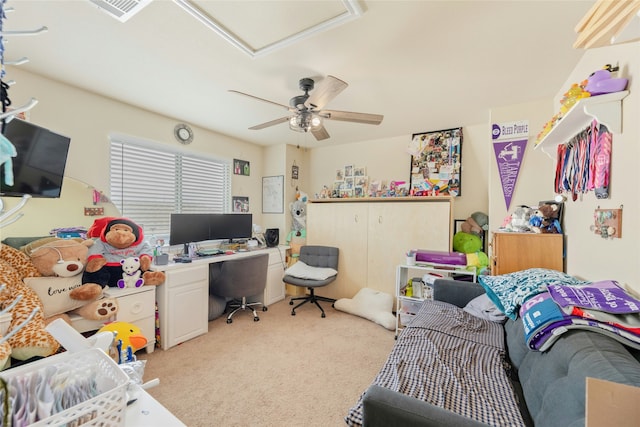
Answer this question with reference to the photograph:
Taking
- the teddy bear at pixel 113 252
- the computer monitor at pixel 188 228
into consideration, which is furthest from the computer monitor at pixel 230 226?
the teddy bear at pixel 113 252

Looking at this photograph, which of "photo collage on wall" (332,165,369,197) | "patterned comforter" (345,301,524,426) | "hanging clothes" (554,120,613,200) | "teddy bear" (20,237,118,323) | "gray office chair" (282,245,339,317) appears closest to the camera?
"patterned comforter" (345,301,524,426)

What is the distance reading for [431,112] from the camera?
289 centimetres

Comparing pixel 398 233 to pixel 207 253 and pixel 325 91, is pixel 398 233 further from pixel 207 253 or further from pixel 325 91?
pixel 207 253

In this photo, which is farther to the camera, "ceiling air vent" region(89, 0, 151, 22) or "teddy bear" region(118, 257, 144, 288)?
"teddy bear" region(118, 257, 144, 288)

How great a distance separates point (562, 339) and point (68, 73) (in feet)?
11.8

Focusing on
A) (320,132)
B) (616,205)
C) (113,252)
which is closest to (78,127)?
(113,252)

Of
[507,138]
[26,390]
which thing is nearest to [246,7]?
[26,390]

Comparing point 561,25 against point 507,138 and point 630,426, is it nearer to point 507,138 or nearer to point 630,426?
point 507,138

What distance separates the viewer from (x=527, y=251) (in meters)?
2.02

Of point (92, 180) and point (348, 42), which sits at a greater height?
point (348, 42)

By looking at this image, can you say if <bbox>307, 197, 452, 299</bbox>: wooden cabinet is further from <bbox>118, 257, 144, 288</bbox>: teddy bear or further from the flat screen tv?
the flat screen tv

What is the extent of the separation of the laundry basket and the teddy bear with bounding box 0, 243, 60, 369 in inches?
39.4

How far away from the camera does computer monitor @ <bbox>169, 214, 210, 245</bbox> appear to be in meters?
2.84

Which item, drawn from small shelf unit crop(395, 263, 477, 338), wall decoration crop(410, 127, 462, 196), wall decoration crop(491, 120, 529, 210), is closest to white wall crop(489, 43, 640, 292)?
wall decoration crop(491, 120, 529, 210)
